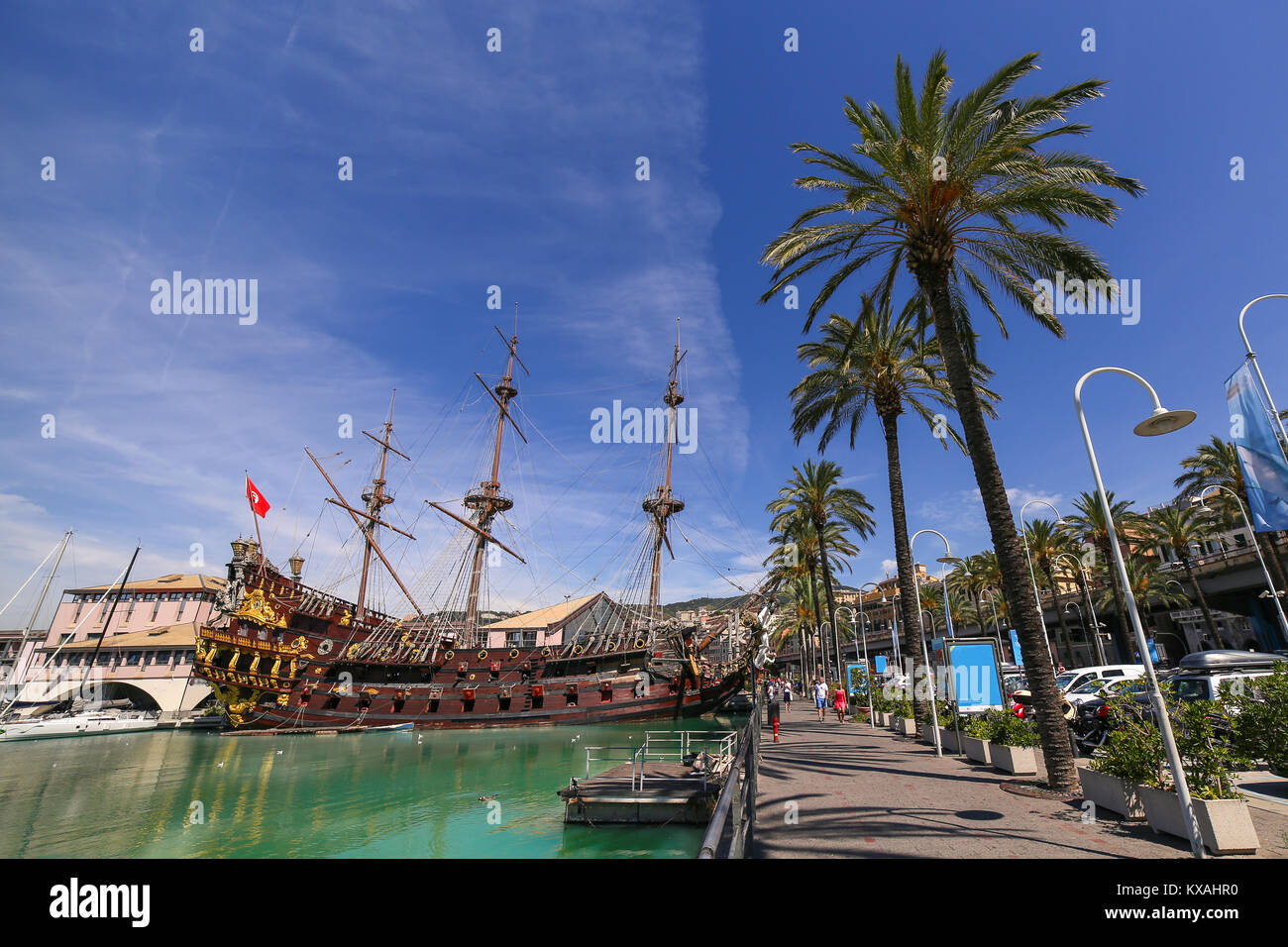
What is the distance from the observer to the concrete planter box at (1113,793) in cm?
759

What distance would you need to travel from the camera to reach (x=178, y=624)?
6009 cm

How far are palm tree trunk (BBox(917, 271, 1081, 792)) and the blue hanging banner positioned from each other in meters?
6.13

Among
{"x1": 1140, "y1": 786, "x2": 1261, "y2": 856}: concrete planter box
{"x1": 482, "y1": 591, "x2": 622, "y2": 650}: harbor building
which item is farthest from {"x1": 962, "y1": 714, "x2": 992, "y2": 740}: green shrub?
{"x1": 482, "y1": 591, "x2": 622, "y2": 650}: harbor building

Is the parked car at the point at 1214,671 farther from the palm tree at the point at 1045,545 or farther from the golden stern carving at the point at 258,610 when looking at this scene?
the golden stern carving at the point at 258,610

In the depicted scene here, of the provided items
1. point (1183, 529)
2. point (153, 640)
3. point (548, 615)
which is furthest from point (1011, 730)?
point (153, 640)

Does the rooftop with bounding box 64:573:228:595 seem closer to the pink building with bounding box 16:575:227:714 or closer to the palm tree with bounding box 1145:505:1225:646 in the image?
the pink building with bounding box 16:575:227:714

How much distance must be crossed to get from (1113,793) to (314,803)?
22405 millimetres

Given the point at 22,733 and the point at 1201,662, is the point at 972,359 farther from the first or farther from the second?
the point at 22,733

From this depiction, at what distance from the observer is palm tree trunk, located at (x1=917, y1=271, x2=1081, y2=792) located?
994 centimetres

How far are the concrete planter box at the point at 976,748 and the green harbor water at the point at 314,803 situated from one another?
7.13m

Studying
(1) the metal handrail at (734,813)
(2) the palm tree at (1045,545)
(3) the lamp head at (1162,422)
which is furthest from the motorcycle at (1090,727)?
(2) the palm tree at (1045,545)

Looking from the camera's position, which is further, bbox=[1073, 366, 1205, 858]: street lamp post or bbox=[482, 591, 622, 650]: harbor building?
bbox=[482, 591, 622, 650]: harbor building

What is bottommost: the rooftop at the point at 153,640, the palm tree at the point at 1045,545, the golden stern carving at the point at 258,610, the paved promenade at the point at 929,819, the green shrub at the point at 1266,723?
the paved promenade at the point at 929,819
